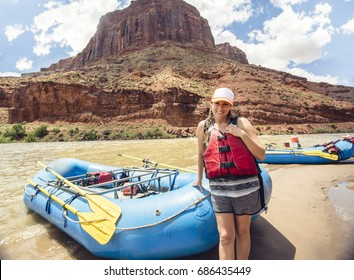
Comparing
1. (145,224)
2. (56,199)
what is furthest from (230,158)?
(56,199)

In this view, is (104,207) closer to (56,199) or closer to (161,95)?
(56,199)

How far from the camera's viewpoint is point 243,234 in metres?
2.04

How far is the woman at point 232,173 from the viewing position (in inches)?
77.0

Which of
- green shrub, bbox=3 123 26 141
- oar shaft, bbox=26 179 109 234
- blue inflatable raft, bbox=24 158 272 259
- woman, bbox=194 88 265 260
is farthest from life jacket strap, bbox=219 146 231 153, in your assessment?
green shrub, bbox=3 123 26 141

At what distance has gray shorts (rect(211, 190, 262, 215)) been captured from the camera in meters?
1.95

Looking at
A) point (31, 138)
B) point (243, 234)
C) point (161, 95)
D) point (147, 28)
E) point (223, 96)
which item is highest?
point (147, 28)

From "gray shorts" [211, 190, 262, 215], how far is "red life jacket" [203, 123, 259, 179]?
18cm

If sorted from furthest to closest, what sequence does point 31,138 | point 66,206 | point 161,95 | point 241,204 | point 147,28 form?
point 147,28, point 161,95, point 31,138, point 66,206, point 241,204

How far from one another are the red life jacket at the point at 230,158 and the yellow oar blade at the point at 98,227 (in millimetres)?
1411

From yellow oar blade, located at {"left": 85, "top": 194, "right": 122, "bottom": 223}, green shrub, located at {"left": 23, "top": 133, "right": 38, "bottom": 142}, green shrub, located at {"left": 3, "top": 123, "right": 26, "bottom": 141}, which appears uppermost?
yellow oar blade, located at {"left": 85, "top": 194, "right": 122, "bottom": 223}

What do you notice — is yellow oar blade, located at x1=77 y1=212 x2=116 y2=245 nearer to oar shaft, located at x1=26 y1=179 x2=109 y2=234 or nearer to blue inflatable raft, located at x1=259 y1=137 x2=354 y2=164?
oar shaft, located at x1=26 y1=179 x2=109 y2=234

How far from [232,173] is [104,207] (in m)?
1.76
